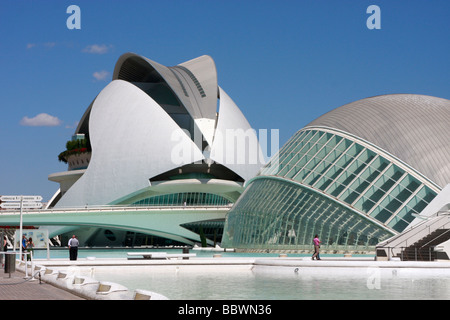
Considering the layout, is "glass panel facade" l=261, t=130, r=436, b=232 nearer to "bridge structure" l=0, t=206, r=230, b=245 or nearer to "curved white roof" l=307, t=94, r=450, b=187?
"curved white roof" l=307, t=94, r=450, b=187

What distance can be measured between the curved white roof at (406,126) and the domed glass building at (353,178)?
0.05 m

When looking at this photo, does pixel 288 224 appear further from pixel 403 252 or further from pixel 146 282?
pixel 146 282

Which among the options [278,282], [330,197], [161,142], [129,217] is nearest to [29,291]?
[278,282]

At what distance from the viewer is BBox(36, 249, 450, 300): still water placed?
48.5ft

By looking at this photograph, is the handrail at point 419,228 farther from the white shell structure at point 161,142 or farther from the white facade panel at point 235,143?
the white facade panel at point 235,143

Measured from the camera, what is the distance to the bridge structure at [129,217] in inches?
2379

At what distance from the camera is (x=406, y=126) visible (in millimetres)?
35062

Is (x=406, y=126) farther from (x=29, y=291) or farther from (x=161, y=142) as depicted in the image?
(x=161, y=142)

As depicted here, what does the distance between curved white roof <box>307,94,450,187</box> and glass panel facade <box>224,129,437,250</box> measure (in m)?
0.80

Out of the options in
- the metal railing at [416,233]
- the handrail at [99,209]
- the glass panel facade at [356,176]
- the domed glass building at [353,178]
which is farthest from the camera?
the handrail at [99,209]

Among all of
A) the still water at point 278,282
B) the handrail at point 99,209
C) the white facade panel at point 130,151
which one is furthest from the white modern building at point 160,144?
the still water at point 278,282

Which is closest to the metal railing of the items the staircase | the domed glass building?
the staircase

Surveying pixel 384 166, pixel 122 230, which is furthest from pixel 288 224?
pixel 122 230
